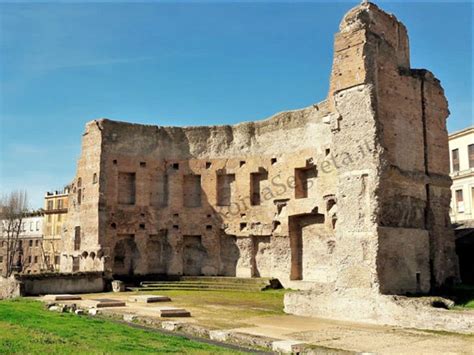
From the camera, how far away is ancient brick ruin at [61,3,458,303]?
14.4 meters

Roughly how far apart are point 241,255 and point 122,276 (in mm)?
6217

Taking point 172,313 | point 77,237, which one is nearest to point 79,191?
point 77,237

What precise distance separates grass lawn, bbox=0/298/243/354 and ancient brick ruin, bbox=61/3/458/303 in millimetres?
5959

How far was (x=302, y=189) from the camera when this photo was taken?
24.4 meters

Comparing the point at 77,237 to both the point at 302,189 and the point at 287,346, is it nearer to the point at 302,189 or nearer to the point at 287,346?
the point at 302,189

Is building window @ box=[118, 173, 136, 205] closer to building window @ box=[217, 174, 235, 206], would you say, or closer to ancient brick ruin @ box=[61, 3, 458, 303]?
ancient brick ruin @ box=[61, 3, 458, 303]

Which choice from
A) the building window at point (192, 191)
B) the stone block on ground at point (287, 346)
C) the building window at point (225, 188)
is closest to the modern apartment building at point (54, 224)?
the building window at point (192, 191)

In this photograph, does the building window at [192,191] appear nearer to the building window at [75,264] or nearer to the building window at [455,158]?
the building window at [75,264]

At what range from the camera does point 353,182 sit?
47.7 ft

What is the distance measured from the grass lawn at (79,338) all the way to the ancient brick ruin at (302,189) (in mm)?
5959

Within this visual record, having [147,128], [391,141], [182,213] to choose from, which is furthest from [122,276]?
[391,141]

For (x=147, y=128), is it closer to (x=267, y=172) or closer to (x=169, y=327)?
(x=267, y=172)

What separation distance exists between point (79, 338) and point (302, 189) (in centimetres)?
1601

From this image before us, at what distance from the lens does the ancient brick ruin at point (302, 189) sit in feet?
47.3
